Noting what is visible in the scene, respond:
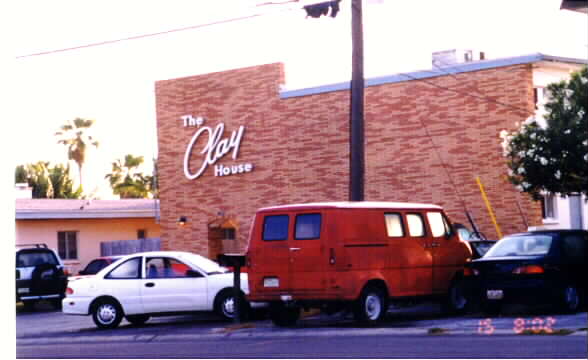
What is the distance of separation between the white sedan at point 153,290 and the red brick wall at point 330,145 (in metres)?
10.7

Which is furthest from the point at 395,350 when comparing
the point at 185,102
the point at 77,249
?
the point at 77,249

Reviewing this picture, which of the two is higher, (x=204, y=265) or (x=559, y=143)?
(x=559, y=143)

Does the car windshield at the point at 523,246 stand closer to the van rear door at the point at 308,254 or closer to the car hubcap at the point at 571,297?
the car hubcap at the point at 571,297

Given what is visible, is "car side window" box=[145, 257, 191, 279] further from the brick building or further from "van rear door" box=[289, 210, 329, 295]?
the brick building

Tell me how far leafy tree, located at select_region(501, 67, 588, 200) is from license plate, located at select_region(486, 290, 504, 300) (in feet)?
14.6

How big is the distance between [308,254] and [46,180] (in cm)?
4513

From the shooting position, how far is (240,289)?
63.6 feet

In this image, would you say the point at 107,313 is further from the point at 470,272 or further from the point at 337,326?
the point at 470,272

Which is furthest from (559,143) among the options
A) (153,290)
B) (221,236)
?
(221,236)

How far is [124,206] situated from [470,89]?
1860cm

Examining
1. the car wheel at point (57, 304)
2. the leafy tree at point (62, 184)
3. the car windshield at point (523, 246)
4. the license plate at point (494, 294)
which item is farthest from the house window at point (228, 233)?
the leafy tree at point (62, 184)

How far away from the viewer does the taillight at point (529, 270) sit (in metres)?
17.0

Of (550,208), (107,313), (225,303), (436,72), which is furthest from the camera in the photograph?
(436,72)

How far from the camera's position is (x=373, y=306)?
1738 centimetres
